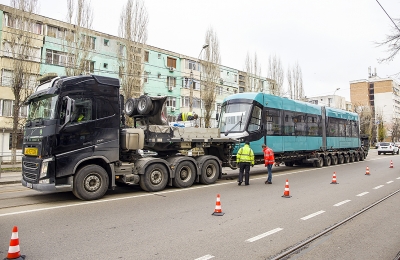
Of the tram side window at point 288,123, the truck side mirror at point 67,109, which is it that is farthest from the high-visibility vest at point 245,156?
the truck side mirror at point 67,109

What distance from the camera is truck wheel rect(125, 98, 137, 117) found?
34.7 ft

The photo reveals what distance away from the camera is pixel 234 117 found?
45.4ft

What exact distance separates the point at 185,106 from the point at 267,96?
24848mm

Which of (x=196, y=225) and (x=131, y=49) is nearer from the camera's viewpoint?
(x=196, y=225)

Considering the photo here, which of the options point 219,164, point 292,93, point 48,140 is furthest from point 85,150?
point 292,93

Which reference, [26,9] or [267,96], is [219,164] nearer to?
[267,96]

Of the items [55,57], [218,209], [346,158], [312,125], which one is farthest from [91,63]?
[218,209]

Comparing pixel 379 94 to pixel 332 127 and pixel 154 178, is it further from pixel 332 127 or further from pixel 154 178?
pixel 154 178

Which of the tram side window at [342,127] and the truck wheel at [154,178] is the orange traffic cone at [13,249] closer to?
the truck wheel at [154,178]

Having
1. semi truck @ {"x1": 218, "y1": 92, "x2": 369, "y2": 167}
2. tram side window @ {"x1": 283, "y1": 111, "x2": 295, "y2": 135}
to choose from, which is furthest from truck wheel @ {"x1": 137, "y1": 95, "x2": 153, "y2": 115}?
tram side window @ {"x1": 283, "y1": 111, "x2": 295, "y2": 135}

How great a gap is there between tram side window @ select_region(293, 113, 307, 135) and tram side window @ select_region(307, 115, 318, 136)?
21.4 inches

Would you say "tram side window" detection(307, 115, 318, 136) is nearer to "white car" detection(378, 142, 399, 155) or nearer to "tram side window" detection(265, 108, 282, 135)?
Result: "tram side window" detection(265, 108, 282, 135)

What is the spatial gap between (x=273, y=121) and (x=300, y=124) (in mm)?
3027

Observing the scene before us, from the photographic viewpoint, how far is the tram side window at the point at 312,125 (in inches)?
709
